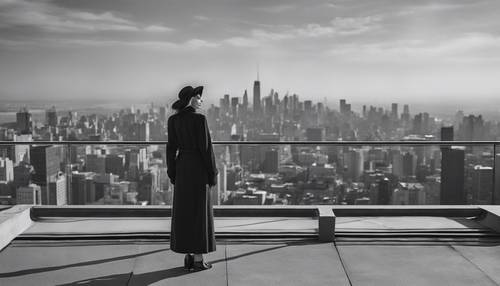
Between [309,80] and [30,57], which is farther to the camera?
[309,80]

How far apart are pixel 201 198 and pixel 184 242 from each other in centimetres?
38

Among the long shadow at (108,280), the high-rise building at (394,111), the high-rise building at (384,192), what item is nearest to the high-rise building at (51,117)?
the long shadow at (108,280)

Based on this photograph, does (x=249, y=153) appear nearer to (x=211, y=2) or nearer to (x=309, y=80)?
(x=211, y=2)

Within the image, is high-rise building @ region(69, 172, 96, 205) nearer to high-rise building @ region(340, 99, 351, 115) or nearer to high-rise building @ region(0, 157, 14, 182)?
high-rise building @ region(0, 157, 14, 182)

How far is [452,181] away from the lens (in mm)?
6852

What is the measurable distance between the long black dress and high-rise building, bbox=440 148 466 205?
323 cm

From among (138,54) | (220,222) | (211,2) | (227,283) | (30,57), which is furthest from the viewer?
(138,54)

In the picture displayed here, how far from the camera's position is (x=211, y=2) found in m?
17.2

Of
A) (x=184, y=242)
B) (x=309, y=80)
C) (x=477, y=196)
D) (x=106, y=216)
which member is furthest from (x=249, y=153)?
(x=309, y=80)

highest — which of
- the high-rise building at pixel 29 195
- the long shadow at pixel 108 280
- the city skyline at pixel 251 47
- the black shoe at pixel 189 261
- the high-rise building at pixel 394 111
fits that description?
the city skyline at pixel 251 47

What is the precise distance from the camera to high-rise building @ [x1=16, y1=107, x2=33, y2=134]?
25.9 ft

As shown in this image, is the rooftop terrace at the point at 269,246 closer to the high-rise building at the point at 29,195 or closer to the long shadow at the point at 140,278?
the long shadow at the point at 140,278

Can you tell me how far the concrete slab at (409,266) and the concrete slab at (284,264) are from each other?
0.14m

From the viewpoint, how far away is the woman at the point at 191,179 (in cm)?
476
